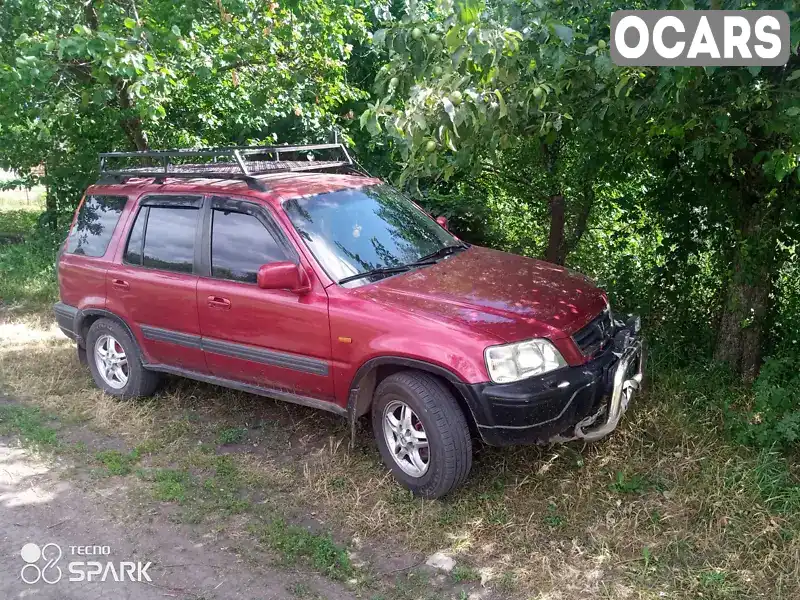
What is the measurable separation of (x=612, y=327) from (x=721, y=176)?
5.31 feet

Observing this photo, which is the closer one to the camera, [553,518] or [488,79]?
[488,79]

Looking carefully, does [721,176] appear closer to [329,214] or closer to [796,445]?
[796,445]

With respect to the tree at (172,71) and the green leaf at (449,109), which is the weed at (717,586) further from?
the tree at (172,71)

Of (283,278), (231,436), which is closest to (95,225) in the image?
(231,436)

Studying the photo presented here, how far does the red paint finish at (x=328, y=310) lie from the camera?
3.77m

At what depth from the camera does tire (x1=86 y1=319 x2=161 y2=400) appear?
214 inches

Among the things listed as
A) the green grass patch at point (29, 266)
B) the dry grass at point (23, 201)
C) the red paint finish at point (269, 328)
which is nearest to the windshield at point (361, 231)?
the red paint finish at point (269, 328)

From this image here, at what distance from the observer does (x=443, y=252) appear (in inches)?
191

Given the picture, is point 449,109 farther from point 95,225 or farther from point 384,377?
point 95,225

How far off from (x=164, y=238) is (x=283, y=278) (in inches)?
58.4

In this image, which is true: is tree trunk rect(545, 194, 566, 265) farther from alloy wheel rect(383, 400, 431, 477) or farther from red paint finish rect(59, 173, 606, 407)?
alloy wheel rect(383, 400, 431, 477)

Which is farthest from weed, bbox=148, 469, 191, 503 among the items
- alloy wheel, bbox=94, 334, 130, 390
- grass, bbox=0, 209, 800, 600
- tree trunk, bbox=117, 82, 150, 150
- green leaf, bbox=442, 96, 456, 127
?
tree trunk, bbox=117, 82, 150, 150

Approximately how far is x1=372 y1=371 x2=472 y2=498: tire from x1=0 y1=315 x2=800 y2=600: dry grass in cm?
14

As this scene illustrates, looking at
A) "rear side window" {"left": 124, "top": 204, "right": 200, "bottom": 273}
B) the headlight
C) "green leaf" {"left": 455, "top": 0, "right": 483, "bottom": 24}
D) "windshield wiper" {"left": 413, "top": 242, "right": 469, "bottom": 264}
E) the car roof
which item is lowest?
the headlight
